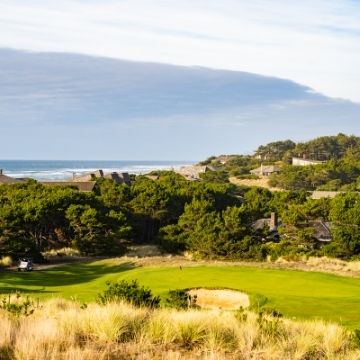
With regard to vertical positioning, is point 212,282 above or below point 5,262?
above

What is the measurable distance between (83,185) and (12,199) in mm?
23542

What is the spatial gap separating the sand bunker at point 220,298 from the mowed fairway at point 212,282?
2.58ft

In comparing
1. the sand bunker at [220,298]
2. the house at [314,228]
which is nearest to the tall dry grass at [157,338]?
the sand bunker at [220,298]

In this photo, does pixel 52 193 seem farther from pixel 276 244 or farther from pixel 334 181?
pixel 334 181

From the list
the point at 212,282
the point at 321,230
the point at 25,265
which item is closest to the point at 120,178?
the point at 321,230

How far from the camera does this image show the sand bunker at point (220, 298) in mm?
22344

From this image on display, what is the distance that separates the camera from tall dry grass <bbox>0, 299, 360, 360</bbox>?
23.3 feet

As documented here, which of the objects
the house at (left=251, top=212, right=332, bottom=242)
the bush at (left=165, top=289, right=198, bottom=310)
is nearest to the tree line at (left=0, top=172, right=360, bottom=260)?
the house at (left=251, top=212, right=332, bottom=242)

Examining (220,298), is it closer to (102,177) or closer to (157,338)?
(157,338)

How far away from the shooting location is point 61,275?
109 feet

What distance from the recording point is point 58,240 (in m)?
48.7

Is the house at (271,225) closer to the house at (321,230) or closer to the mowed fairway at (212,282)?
the house at (321,230)

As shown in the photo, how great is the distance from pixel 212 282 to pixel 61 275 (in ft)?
34.5

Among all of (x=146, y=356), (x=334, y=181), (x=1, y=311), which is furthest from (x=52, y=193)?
(x=334, y=181)
